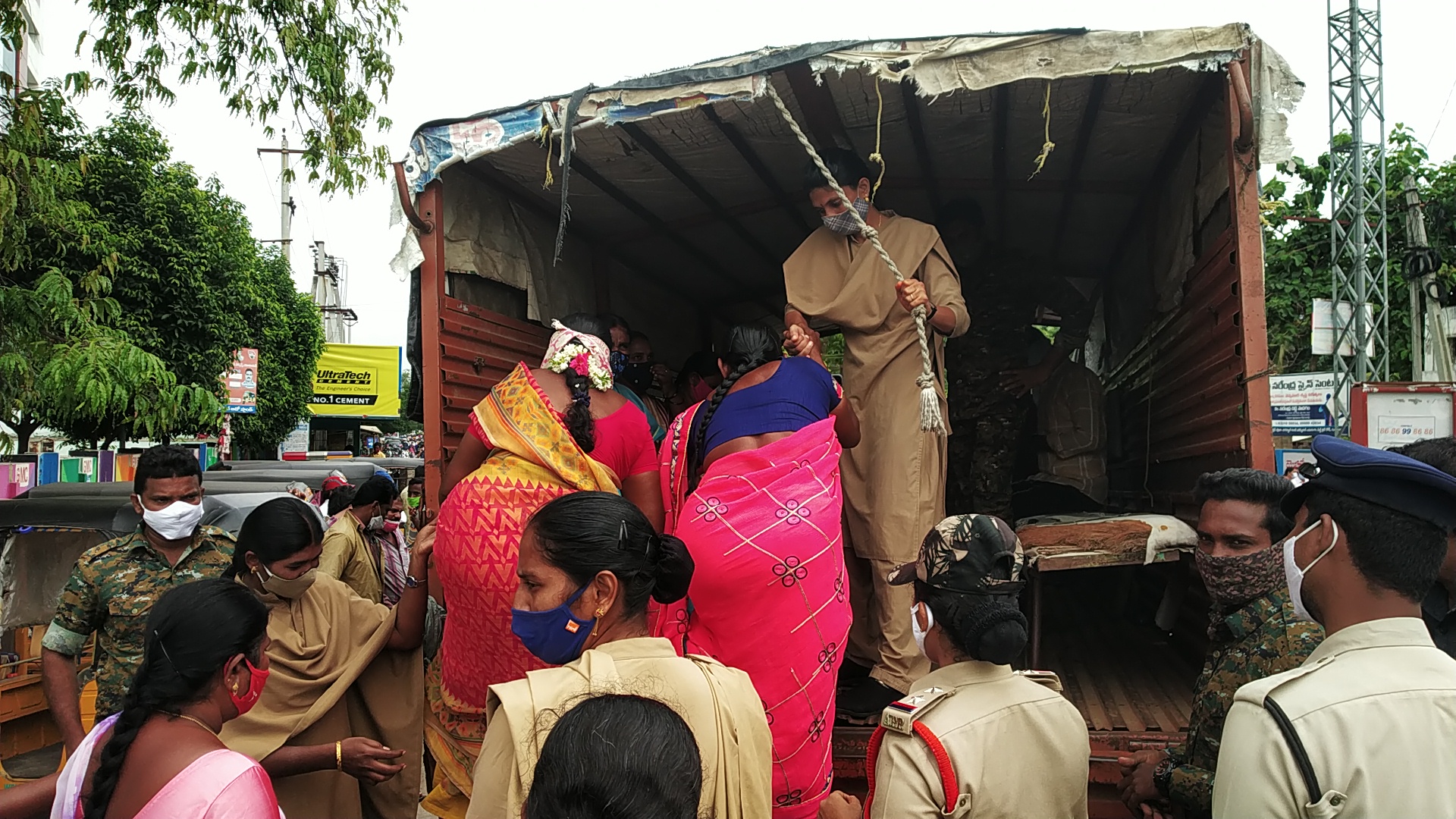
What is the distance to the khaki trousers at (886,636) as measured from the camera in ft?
10.8

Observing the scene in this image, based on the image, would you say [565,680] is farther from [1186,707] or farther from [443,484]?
[1186,707]

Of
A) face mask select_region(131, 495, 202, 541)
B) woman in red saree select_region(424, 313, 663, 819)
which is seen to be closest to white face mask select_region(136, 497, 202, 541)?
face mask select_region(131, 495, 202, 541)

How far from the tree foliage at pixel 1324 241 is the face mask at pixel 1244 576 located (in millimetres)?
14238

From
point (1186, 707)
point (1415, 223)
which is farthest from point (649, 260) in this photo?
point (1415, 223)

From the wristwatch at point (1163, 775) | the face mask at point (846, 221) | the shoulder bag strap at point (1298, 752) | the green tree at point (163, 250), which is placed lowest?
the wristwatch at point (1163, 775)

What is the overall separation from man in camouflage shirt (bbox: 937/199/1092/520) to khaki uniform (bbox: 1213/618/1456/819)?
3.44 m

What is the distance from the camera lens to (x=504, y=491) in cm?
274

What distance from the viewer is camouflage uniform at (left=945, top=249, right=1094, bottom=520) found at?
4777mm

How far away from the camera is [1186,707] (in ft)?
10.9

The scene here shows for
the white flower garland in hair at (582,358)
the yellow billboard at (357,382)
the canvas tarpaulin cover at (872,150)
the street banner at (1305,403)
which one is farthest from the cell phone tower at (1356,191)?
the yellow billboard at (357,382)

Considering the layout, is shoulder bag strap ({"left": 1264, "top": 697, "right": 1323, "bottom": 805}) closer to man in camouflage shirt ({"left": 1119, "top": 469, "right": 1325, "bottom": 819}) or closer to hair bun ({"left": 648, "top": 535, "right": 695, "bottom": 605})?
man in camouflage shirt ({"left": 1119, "top": 469, "right": 1325, "bottom": 819})

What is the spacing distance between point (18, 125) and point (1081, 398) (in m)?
6.05

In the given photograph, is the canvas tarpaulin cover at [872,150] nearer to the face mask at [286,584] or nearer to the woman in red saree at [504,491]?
the woman in red saree at [504,491]

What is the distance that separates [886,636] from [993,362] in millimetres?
2212
